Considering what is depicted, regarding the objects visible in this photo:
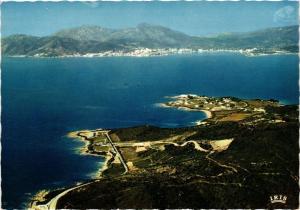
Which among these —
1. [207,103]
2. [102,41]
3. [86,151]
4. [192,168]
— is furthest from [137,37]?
[192,168]

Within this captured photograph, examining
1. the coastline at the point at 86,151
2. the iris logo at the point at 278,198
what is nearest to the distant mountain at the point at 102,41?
the coastline at the point at 86,151

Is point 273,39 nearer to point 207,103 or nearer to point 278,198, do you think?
point 207,103

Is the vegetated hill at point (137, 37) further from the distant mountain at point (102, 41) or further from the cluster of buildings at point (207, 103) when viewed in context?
the cluster of buildings at point (207, 103)

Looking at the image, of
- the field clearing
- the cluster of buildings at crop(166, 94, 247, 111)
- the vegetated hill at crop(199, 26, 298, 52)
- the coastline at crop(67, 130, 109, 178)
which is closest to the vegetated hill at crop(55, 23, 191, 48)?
the vegetated hill at crop(199, 26, 298, 52)

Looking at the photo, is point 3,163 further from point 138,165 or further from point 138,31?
point 138,31

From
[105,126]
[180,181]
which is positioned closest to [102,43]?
→ [105,126]

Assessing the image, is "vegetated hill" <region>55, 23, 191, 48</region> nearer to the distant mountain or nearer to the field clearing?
the distant mountain
